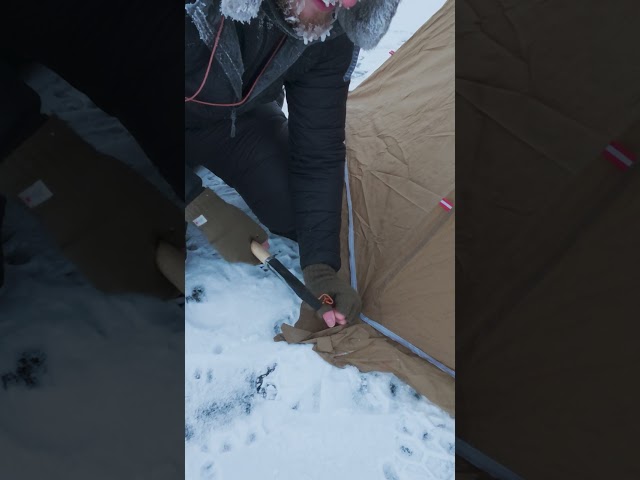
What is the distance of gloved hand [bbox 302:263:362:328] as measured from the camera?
39.5 inches

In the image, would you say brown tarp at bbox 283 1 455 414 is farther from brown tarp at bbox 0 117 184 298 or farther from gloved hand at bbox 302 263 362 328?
brown tarp at bbox 0 117 184 298

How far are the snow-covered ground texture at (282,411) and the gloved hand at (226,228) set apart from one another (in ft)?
0.34

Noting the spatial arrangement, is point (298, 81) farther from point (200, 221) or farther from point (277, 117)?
point (200, 221)

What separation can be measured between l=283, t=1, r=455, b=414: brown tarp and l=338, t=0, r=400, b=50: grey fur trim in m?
0.34

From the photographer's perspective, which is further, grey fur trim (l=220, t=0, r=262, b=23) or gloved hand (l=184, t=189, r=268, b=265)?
gloved hand (l=184, t=189, r=268, b=265)

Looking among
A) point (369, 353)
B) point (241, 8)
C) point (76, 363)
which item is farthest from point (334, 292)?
point (76, 363)

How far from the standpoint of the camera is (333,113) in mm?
1015

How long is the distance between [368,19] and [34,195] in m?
0.59

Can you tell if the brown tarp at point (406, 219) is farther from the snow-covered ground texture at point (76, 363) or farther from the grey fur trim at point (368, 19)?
the snow-covered ground texture at point (76, 363)
